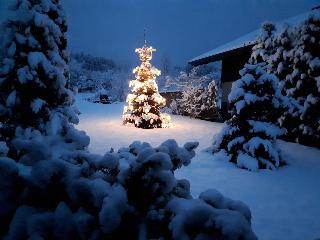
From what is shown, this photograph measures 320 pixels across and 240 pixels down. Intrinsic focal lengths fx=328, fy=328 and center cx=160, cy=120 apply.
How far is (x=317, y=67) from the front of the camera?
11508mm

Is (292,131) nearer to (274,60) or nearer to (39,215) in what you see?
(274,60)

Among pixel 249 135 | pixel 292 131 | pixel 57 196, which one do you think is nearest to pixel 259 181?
pixel 249 135

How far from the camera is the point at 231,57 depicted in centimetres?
1912

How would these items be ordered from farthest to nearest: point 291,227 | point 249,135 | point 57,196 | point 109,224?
point 249,135 < point 291,227 < point 57,196 < point 109,224

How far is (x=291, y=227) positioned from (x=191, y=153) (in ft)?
11.2

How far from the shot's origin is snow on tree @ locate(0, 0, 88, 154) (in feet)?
26.9

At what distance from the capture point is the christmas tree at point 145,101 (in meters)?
16.8

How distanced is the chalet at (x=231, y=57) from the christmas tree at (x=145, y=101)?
3.55m

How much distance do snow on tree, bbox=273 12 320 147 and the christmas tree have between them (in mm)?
6513

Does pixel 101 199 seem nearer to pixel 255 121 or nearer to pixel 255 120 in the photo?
pixel 255 121

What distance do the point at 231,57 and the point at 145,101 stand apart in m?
5.85

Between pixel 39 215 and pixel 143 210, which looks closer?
pixel 39 215

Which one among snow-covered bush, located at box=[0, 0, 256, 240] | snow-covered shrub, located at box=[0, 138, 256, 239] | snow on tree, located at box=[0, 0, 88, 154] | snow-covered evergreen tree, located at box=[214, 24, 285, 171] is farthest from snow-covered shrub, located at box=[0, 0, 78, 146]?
snow-covered shrub, located at box=[0, 138, 256, 239]

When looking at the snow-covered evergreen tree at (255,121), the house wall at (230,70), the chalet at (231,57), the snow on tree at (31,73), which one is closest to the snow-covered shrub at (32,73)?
the snow on tree at (31,73)
